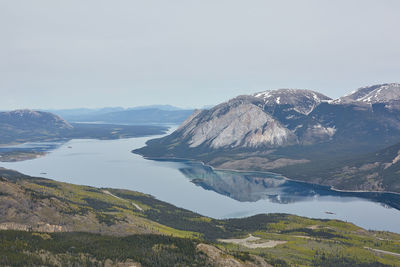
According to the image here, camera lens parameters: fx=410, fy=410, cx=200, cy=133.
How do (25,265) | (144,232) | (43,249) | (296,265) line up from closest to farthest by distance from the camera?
(25,265)
(43,249)
(296,265)
(144,232)

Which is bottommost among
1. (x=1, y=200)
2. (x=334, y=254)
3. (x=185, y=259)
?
(x=334, y=254)

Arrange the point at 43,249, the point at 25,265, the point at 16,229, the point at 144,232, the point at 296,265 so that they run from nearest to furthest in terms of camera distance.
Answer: the point at 25,265 < the point at 43,249 < the point at 16,229 < the point at 296,265 < the point at 144,232

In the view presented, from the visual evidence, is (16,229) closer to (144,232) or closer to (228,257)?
(144,232)

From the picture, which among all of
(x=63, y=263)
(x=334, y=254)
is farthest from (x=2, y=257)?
(x=334, y=254)

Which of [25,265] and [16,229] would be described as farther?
[16,229]

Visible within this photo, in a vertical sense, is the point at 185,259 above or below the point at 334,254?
above

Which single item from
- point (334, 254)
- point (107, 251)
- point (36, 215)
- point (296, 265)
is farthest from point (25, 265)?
point (334, 254)

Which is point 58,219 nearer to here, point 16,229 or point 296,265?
point 16,229

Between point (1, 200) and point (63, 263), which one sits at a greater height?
point (1, 200)

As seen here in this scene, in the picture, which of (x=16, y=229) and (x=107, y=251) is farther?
(x=16, y=229)

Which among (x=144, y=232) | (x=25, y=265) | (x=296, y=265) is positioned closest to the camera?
(x=25, y=265)
